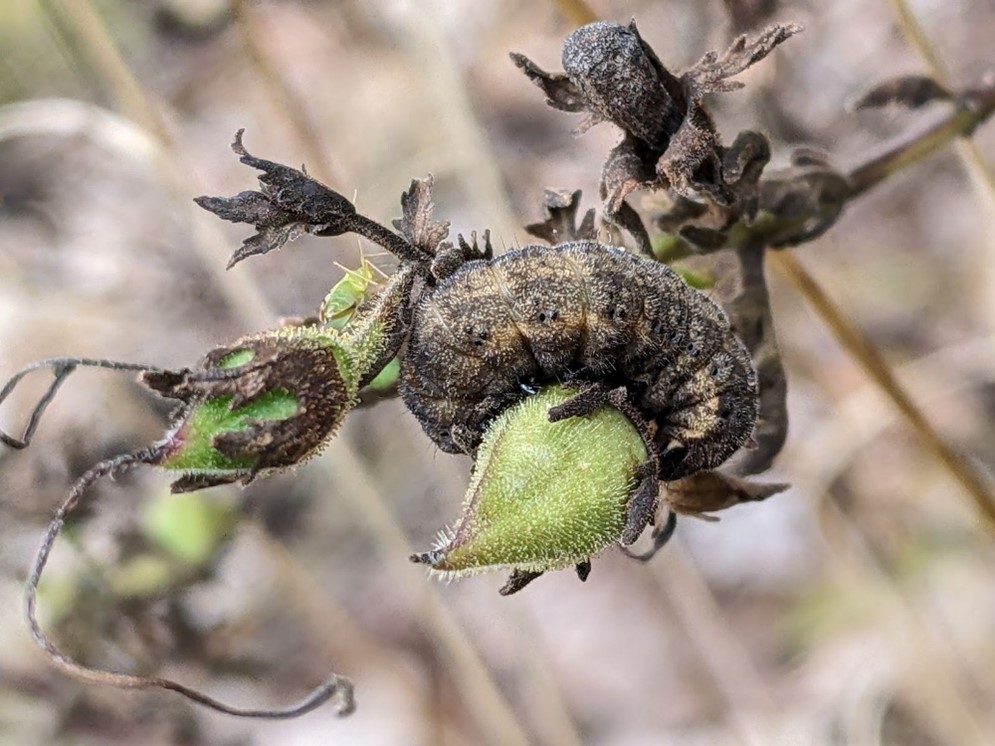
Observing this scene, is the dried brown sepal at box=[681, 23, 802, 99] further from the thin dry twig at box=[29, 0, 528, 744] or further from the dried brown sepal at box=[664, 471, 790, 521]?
the thin dry twig at box=[29, 0, 528, 744]

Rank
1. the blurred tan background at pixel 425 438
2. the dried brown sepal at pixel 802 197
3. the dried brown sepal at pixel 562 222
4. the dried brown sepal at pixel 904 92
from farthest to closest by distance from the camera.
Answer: the blurred tan background at pixel 425 438
the dried brown sepal at pixel 904 92
the dried brown sepal at pixel 802 197
the dried brown sepal at pixel 562 222

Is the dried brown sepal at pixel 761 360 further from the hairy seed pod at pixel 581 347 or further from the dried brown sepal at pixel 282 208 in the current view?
the dried brown sepal at pixel 282 208

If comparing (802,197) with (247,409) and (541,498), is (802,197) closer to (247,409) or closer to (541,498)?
(541,498)

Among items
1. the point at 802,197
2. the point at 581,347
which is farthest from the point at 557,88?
the point at 802,197

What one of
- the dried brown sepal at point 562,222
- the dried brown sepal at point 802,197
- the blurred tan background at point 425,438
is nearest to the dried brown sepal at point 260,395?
the dried brown sepal at point 562,222

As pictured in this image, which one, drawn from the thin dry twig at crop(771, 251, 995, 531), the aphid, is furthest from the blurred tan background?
the aphid
